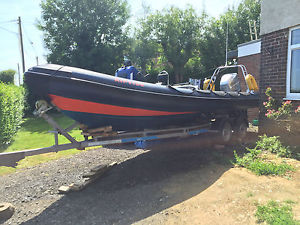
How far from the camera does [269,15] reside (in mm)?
5562

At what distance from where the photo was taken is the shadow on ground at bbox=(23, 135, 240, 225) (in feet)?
9.72

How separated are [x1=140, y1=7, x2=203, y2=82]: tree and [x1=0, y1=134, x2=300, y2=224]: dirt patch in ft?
59.2

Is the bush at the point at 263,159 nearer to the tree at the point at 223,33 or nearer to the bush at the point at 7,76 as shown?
the tree at the point at 223,33

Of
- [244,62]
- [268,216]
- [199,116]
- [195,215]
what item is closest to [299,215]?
[268,216]

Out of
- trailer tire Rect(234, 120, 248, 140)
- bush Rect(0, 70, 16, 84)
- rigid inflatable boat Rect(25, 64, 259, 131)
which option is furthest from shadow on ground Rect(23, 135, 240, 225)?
bush Rect(0, 70, 16, 84)

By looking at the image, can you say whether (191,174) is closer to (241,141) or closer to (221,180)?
(221,180)

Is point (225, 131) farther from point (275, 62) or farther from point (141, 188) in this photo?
point (141, 188)

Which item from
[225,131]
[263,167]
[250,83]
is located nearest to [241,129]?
[225,131]

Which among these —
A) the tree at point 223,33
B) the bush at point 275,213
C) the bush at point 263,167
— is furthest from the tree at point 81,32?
the bush at point 275,213

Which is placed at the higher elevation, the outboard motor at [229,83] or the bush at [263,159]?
the outboard motor at [229,83]

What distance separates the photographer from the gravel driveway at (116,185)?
119 inches

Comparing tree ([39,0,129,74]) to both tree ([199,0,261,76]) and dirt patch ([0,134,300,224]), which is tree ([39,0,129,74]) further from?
dirt patch ([0,134,300,224])

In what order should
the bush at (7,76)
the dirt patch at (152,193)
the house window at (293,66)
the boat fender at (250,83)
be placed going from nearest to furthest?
the dirt patch at (152,193) → the house window at (293,66) → the boat fender at (250,83) → the bush at (7,76)

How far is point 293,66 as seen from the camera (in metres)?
5.16
